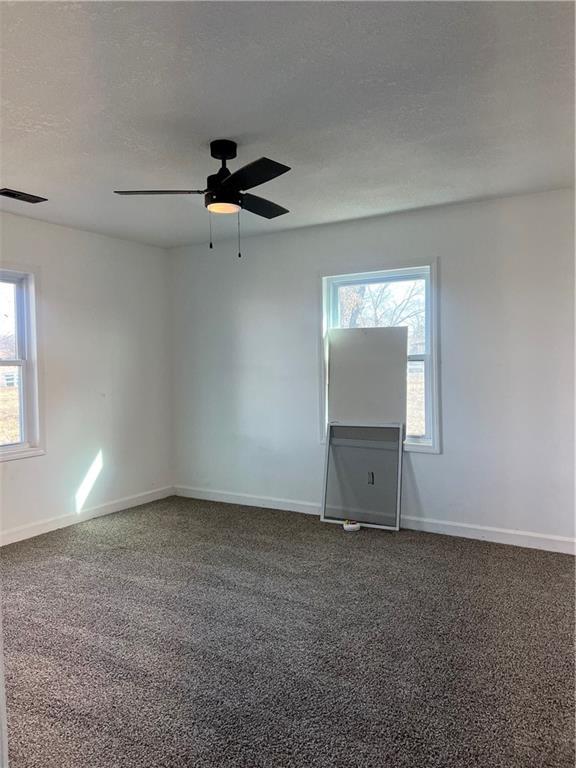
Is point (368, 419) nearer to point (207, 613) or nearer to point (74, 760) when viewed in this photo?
point (207, 613)

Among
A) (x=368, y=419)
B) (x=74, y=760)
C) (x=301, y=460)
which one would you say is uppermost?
(x=368, y=419)

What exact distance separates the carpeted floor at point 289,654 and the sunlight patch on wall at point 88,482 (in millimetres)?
678

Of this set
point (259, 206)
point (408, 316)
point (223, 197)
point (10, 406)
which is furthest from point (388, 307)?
point (10, 406)

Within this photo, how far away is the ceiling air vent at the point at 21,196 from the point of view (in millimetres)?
3646

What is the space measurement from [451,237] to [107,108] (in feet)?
8.97

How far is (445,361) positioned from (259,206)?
2.02m

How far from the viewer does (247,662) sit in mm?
2533

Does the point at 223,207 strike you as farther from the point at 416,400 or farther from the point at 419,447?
the point at 419,447

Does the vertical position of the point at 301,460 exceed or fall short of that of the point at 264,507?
it exceeds it

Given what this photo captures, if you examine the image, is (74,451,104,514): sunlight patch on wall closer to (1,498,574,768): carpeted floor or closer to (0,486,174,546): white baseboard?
(0,486,174,546): white baseboard

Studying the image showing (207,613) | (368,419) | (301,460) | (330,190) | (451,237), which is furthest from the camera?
(301,460)

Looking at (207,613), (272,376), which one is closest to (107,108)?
(207,613)

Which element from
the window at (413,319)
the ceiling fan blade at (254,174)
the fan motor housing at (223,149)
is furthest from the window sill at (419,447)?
the fan motor housing at (223,149)

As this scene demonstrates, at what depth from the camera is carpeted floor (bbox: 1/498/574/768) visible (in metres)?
1.99
